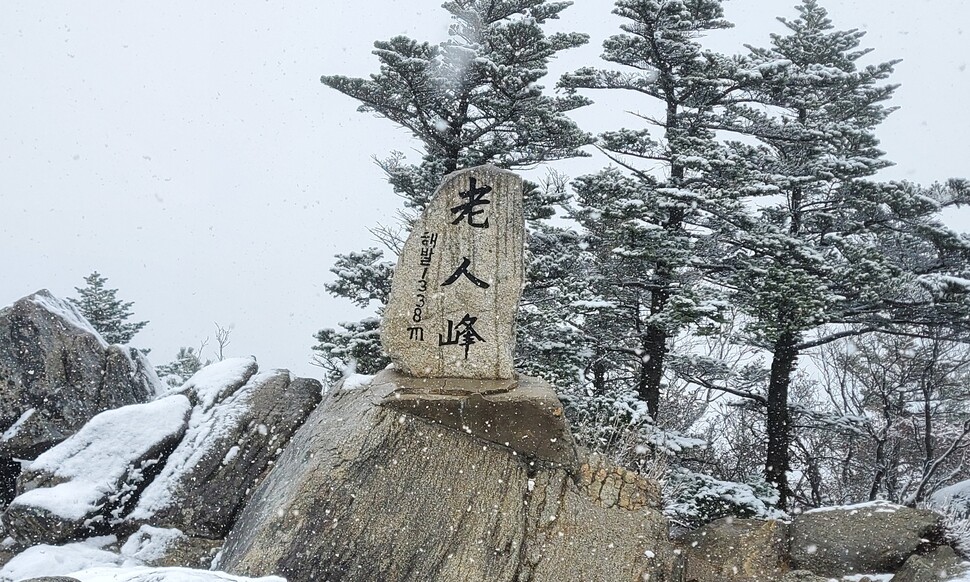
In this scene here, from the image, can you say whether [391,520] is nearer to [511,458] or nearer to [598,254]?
[511,458]

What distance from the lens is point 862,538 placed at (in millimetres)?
6984

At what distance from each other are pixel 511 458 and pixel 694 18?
771 cm

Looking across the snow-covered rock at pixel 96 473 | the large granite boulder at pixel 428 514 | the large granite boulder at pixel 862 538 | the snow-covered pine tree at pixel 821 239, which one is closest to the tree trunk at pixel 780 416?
the snow-covered pine tree at pixel 821 239

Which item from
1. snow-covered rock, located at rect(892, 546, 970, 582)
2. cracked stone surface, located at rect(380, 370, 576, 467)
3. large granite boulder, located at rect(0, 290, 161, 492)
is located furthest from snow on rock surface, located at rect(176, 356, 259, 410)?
snow-covered rock, located at rect(892, 546, 970, 582)

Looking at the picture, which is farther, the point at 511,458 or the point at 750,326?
the point at 750,326

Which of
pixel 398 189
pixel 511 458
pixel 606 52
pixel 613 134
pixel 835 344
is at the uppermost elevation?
pixel 606 52

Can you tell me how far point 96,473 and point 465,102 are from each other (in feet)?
24.1

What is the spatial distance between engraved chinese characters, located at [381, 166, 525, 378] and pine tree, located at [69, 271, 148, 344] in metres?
13.2

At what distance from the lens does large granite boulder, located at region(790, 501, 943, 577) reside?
6.82 metres

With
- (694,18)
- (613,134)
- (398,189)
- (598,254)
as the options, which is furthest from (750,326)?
(398,189)

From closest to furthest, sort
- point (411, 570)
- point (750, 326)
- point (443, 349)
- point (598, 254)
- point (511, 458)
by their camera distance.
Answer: point (411, 570)
point (511, 458)
point (443, 349)
point (750, 326)
point (598, 254)

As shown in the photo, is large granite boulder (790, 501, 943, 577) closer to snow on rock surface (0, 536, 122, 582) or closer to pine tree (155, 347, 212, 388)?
snow on rock surface (0, 536, 122, 582)

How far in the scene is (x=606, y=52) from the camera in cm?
1059

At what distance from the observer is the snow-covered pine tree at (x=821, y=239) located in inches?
364
